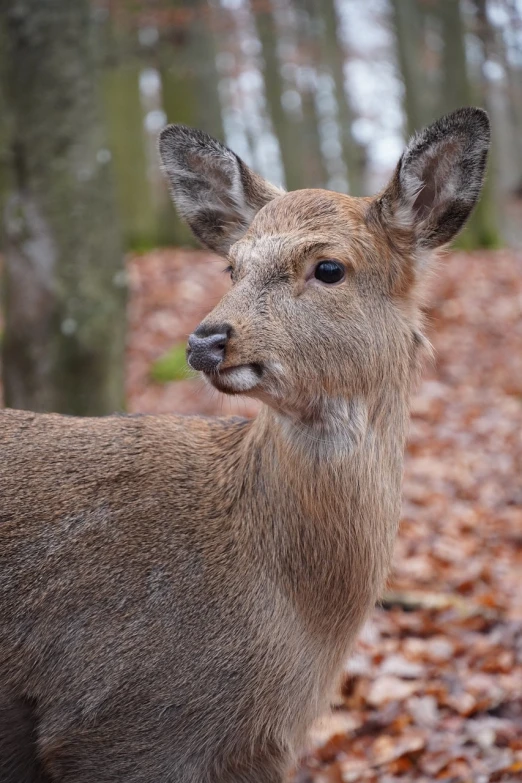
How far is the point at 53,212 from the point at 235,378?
398 centimetres

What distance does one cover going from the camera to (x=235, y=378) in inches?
128

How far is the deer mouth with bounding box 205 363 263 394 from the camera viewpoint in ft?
10.6

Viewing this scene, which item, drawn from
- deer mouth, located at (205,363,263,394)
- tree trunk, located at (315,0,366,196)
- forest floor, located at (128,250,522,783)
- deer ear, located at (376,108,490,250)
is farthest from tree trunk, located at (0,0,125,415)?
tree trunk, located at (315,0,366,196)

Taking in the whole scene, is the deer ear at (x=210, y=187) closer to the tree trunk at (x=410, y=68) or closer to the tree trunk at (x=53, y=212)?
the tree trunk at (x=53, y=212)

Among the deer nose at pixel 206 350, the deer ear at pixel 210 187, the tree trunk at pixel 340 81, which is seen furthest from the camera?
the tree trunk at pixel 340 81

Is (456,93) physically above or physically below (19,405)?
above

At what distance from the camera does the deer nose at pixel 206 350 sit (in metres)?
3.17

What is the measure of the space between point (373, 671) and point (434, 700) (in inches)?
19.1

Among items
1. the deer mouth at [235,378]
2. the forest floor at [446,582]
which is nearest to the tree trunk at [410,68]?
the forest floor at [446,582]

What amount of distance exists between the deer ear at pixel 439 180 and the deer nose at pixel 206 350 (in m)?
1.08

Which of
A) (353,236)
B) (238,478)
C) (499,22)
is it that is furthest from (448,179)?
(499,22)

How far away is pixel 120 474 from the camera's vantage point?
3.90 meters

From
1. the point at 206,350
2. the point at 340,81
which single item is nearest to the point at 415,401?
the point at 206,350

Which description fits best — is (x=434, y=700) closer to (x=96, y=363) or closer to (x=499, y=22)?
(x=96, y=363)
